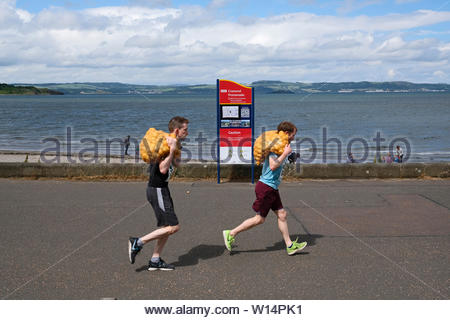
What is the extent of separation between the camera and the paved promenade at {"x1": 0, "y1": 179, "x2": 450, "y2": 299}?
15.3 feet

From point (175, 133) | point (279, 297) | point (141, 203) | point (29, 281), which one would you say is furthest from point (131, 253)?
point (141, 203)

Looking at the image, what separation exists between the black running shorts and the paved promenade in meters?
0.56

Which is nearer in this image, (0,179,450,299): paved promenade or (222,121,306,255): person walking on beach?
(0,179,450,299): paved promenade

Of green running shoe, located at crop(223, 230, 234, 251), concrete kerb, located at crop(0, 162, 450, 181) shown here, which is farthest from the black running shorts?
concrete kerb, located at crop(0, 162, 450, 181)

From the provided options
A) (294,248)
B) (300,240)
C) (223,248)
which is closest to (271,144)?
(294,248)

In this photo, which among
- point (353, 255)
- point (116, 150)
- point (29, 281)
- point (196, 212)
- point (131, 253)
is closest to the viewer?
point (29, 281)

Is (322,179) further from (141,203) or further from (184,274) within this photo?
(184,274)

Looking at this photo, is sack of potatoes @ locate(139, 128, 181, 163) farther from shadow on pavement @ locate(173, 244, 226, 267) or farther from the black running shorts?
shadow on pavement @ locate(173, 244, 226, 267)

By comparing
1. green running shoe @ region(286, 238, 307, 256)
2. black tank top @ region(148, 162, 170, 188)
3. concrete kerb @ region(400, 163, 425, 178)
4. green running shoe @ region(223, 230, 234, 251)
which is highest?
black tank top @ region(148, 162, 170, 188)

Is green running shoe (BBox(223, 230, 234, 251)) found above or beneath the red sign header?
beneath

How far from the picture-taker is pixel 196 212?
7996 millimetres

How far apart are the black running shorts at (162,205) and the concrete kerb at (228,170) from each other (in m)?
6.00
